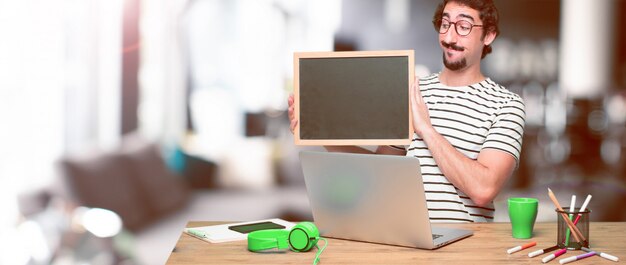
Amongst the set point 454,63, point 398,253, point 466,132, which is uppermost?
point 454,63

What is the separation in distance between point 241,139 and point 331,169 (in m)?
3.19

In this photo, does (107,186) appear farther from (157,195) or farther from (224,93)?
(224,93)

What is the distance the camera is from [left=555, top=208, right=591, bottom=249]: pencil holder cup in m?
1.70

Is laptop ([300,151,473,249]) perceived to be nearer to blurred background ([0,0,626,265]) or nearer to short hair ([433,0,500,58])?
short hair ([433,0,500,58])

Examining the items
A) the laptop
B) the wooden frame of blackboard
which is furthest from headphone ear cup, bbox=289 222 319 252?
the wooden frame of blackboard

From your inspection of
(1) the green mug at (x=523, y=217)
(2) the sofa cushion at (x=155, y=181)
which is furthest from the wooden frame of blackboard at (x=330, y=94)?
(2) the sofa cushion at (x=155, y=181)

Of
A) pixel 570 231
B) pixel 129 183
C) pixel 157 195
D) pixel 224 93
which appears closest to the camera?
pixel 570 231

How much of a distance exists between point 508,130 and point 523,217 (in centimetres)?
54

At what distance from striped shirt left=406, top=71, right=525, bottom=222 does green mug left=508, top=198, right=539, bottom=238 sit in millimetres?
456

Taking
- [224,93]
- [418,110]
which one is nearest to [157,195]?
[224,93]

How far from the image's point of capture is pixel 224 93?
4883 mm

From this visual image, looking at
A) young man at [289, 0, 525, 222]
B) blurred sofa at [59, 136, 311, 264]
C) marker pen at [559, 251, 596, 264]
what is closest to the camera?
marker pen at [559, 251, 596, 264]

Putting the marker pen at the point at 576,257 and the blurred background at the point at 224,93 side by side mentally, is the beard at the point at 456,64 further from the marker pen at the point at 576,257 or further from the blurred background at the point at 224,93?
the blurred background at the point at 224,93

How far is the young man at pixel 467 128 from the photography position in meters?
2.19
